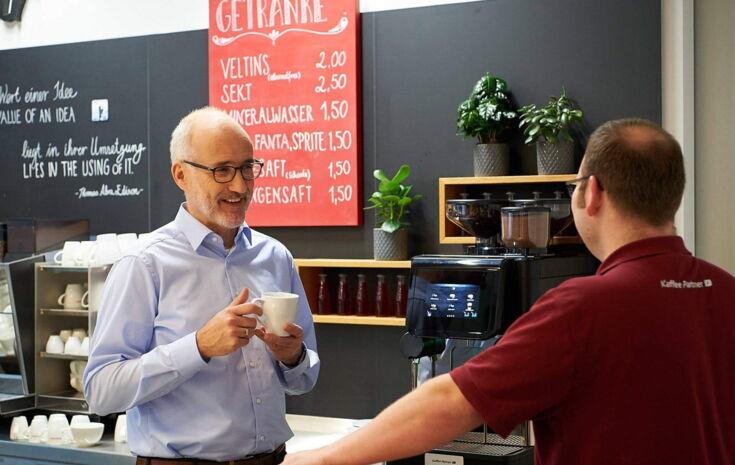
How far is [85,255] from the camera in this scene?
4320mm

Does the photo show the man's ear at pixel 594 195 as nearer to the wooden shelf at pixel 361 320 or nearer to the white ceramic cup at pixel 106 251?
the wooden shelf at pixel 361 320

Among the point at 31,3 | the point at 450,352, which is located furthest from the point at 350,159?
the point at 31,3

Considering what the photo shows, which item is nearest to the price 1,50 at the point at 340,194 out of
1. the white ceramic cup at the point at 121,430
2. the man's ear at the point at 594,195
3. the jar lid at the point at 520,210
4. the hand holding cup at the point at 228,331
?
the white ceramic cup at the point at 121,430

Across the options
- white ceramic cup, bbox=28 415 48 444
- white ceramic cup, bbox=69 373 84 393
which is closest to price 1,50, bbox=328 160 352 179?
white ceramic cup, bbox=69 373 84 393

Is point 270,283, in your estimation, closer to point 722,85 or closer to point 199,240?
point 199,240

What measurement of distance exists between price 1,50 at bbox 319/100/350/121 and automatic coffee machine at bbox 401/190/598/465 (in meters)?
1.41

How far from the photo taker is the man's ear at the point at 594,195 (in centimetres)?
155

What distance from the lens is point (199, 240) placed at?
7.72 ft

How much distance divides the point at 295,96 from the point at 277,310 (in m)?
2.38

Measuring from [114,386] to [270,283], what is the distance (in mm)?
509

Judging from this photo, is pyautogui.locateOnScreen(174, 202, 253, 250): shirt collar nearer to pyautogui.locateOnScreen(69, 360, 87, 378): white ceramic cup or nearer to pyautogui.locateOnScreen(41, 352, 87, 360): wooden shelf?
pyautogui.locateOnScreen(41, 352, 87, 360): wooden shelf

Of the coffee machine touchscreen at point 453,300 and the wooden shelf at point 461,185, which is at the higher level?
the wooden shelf at point 461,185

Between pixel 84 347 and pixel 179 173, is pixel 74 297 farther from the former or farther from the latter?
pixel 179 173

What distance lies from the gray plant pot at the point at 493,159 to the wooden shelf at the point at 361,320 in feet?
2.36
